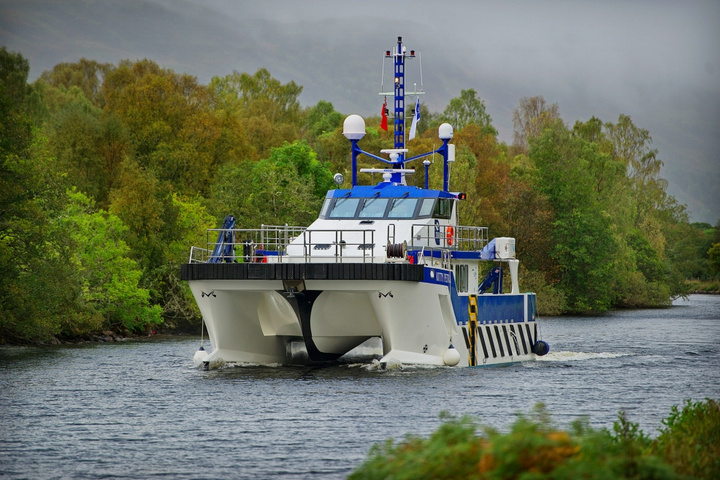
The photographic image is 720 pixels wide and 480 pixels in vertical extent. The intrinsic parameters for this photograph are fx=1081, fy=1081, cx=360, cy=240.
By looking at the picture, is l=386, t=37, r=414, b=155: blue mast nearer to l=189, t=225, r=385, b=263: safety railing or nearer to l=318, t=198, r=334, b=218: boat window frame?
l=318, t=198, r=334, b=218: boat window frame

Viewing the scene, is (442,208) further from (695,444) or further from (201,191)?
(201,191)

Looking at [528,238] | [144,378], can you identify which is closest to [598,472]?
[144,378]

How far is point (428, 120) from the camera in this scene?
10600 centimetres

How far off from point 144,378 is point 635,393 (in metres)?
12.8

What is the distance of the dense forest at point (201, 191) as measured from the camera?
3984cm

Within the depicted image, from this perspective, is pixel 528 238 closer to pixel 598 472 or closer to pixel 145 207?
pixel 145 207

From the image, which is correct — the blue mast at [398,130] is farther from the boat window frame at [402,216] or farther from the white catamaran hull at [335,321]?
the white catamaran hull at [335,321]

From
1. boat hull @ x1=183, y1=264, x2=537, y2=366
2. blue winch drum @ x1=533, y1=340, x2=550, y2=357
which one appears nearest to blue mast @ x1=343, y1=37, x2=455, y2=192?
boat hull @ x1=183, y1=264, x2=537, y2=366

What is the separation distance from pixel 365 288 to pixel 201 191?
4323cm

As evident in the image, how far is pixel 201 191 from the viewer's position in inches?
2694

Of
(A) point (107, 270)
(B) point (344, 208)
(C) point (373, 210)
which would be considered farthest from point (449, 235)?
(A) point (107, 270)

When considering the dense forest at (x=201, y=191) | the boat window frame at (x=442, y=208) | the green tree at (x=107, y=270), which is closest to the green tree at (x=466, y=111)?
the dense forest at (x=201, y=191)

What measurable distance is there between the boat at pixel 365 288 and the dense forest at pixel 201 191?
11.4 metres

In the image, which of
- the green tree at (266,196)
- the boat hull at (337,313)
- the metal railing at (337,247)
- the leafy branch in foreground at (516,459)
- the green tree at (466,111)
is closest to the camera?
the leafy branch in foreground at (516,459)
